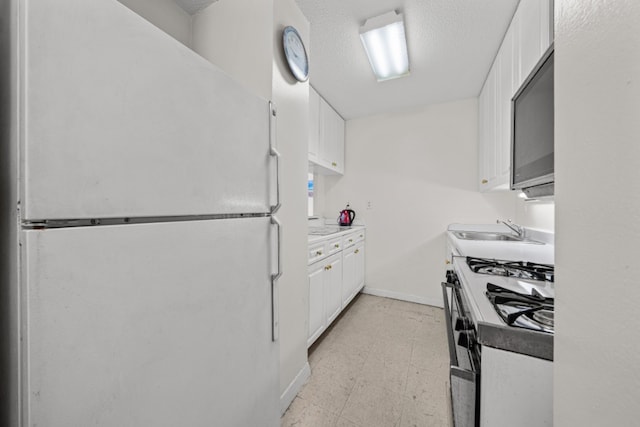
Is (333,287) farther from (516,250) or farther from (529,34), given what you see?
(529,34)

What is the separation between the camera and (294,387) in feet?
4.90

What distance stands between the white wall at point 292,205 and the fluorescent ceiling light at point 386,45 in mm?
465

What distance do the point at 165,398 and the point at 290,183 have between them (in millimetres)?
1071

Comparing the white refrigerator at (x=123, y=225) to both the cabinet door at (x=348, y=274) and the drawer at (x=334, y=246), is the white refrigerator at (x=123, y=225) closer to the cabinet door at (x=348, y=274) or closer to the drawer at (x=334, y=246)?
the drawer at (x=334, y=246)

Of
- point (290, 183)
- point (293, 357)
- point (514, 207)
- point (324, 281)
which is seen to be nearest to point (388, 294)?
point (324, 281)

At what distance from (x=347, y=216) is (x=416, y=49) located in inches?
74.2

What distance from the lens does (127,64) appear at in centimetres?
56

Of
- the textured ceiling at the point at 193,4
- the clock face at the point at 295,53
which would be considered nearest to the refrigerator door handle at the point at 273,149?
the clock face at the point at 295,53

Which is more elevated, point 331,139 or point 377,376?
point 331,139

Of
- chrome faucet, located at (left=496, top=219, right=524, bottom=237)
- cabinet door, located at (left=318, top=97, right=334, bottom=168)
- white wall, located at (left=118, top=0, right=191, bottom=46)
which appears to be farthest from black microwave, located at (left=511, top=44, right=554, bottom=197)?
white wall, located at (left=118, top=0, right=191, bottom=46)

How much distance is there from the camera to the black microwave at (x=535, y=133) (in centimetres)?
96

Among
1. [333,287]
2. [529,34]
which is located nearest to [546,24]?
[529,34]

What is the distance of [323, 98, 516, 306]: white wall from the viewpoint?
109 inches

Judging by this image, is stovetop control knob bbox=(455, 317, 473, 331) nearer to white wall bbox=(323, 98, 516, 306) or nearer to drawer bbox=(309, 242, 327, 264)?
drawer bbox=(309, 242, 327, 264)
